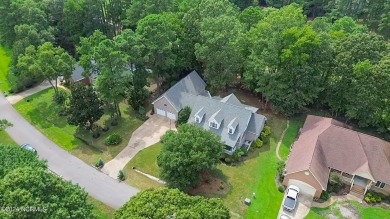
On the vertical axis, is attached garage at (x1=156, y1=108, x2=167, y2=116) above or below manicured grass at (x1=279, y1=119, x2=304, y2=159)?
above

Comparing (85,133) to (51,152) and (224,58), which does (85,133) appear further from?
(224,58)

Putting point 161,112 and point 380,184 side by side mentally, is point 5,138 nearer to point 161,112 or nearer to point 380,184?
point 161,112

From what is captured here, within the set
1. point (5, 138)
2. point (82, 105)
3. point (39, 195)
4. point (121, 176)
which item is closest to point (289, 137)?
point (121, 176)

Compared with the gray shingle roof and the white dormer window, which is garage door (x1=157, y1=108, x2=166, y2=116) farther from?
the white dormer window

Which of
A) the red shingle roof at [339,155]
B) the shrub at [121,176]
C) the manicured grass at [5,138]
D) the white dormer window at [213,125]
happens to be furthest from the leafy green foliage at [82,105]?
the red shingle roof at [339,155]

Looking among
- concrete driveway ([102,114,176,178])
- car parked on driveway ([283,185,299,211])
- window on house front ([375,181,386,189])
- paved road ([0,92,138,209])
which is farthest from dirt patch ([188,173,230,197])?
window on house front ([375,181,386,189])
